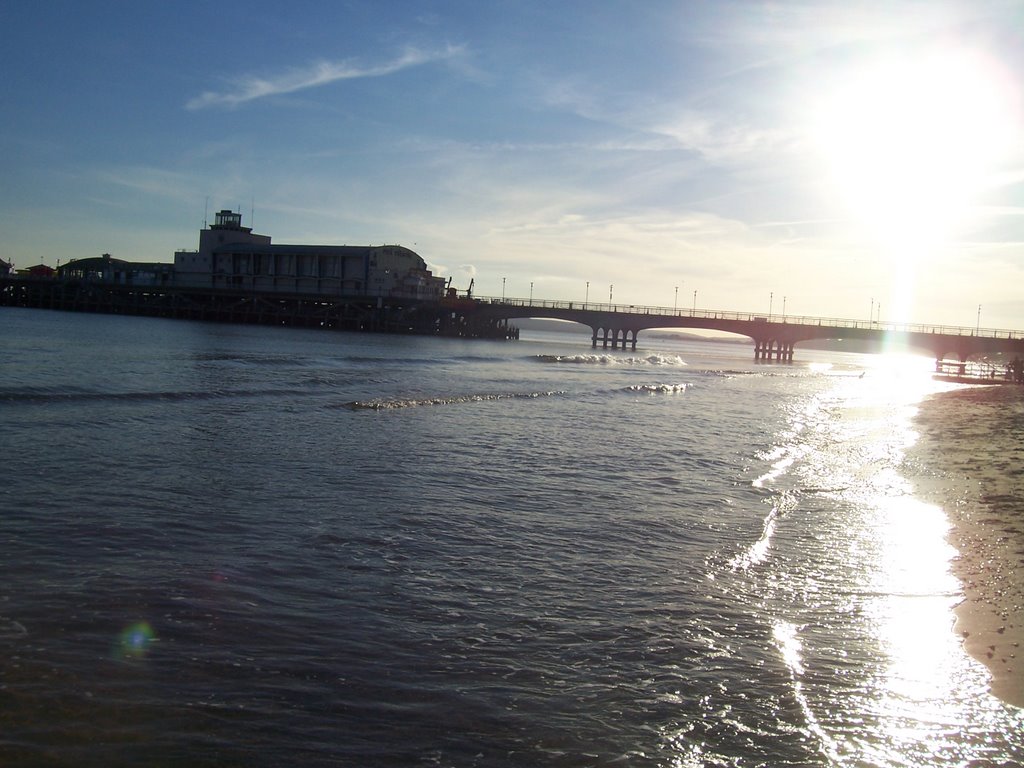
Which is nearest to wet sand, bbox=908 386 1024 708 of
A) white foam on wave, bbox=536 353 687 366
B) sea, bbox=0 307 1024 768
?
sea, bbox=0 307 1024 768

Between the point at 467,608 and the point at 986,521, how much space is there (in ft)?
27.3

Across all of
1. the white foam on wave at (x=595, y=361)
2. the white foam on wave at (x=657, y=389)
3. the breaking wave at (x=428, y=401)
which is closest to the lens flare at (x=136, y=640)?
the breaking wave at (x=428, y=401)

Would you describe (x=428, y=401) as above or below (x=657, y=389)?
below

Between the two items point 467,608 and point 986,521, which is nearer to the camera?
point 467,608

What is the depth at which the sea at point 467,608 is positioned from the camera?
5.09 meters

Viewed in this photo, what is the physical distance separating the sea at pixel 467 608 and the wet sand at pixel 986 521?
22 cm

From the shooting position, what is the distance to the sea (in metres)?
5.09

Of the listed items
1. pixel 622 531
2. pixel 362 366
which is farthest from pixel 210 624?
pixel 362 366

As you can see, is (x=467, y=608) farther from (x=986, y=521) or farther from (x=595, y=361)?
(x=595, y=361)

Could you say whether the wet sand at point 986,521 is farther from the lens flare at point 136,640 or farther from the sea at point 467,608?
the lens flare at point 136,640

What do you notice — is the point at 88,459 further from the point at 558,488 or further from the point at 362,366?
the point at 362,366

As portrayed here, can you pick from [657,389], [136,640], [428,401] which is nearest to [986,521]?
[136,640]

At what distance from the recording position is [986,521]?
452 inches

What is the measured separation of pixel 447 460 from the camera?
15.3 metres
